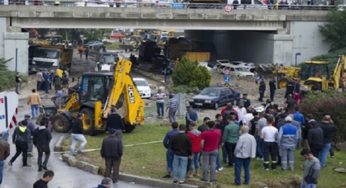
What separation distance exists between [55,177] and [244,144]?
533 centimetres

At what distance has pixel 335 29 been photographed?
56.7 metres

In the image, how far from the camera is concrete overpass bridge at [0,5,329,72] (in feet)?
167

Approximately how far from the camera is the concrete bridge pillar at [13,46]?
1981 inches

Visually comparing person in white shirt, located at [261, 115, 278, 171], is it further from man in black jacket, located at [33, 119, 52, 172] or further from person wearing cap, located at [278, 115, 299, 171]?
man in black jacket, located at [33, 119, 52, 172]

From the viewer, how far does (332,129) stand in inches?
782

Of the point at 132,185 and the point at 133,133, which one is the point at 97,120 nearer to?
the point at 133,133

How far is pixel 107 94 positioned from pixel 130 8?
2724 centimetres

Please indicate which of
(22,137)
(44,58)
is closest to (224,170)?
(22,137)

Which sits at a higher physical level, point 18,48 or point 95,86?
point 95,86

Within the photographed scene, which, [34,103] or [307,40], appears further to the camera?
[307,40]

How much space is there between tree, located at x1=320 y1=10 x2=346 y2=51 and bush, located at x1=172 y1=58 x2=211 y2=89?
55.2 feet

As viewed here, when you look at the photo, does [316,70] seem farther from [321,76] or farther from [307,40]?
[307,40]

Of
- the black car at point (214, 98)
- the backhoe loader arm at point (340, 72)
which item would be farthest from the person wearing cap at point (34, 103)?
the backhoe loader arm at point (340, 72)

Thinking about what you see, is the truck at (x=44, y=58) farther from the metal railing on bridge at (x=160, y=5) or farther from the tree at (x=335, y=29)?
the tree at (x=335, y=29)
